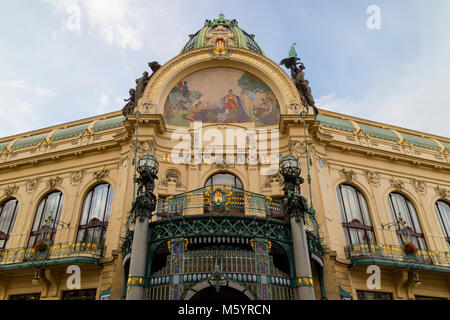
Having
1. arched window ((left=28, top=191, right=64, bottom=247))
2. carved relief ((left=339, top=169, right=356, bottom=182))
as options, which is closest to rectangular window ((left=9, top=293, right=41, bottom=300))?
arched window ((left=28, top=191, right=64, bottom=247))

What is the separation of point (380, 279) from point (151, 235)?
430 inches

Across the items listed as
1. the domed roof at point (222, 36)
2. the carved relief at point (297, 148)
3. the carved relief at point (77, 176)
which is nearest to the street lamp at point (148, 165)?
the carved relief at point (297, 148)

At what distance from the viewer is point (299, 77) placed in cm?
2120

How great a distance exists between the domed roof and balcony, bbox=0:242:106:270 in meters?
14.4

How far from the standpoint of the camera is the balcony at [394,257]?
1589 cm

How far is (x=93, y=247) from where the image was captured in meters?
17.3

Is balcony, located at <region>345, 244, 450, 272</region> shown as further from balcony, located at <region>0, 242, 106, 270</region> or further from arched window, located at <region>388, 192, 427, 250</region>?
balcony, located at <region>0, 242, 106, 270</region>

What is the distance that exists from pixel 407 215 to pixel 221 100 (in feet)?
40.2

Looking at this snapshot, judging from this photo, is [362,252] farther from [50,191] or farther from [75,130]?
[75,130]

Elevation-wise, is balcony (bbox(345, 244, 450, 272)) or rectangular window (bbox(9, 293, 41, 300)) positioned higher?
balcony (bbox(345, 244, 450, 272))

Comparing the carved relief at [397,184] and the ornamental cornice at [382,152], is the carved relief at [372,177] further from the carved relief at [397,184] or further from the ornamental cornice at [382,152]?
the ornamental cornice at [382,152]

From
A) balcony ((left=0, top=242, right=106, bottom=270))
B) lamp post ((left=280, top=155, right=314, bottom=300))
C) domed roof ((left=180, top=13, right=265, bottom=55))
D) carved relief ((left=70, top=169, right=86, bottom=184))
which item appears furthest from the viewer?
domed roof ((left=180, top=13, right=265, bottom=55))

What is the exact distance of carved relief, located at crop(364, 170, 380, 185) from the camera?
791 inches

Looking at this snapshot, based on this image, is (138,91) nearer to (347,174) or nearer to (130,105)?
(130,105)
